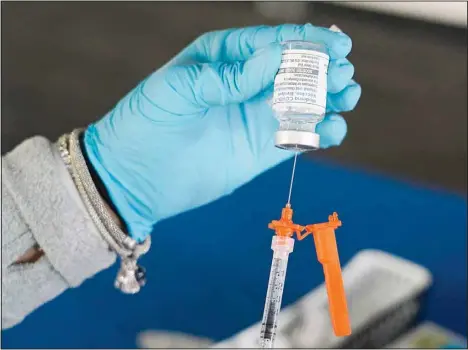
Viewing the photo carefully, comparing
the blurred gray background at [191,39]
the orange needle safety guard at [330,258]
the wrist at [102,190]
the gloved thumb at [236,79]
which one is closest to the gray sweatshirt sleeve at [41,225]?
the wrist at [102,190]

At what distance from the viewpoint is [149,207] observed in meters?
1.02

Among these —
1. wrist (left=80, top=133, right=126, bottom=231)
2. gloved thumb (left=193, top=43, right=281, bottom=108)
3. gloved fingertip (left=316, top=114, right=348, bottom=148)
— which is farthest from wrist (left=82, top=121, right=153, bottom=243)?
gloved fingertip (left=316, top=114, right=348, bottom=148)

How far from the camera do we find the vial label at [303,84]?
27.6 inches

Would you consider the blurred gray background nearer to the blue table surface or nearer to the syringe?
the blue table surface

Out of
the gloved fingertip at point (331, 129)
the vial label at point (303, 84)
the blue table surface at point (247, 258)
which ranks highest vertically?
the vial label at point (303, 84)

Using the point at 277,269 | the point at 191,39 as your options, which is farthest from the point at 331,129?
the point at 191,39

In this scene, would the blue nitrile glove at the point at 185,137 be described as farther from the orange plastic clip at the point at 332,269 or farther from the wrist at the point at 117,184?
the orange plastic clip at the point at 332,269

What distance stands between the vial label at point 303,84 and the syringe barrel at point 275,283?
0.47 ft

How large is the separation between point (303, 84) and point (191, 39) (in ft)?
6.25

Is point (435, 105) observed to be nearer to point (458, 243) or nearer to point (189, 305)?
point (458, 243)

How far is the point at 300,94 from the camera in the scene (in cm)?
70

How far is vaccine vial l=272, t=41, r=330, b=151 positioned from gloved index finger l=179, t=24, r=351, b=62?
72mm

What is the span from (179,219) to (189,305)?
0.75ft

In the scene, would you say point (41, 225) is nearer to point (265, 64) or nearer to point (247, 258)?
point (265, 64)
